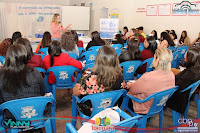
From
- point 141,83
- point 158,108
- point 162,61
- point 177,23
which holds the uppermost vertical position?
point 177,23

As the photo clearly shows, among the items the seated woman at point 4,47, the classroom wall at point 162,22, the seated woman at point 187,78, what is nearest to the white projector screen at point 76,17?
the classroom wall at point 162,22

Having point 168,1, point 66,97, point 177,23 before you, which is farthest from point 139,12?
point 66,97

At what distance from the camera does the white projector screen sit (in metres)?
10.0

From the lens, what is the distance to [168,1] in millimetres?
7277

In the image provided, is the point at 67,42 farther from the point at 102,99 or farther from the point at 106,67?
the point at 102,99

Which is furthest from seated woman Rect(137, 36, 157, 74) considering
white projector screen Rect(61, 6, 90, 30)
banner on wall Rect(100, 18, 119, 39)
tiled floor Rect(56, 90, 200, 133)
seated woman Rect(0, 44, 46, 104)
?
white projector screen Rect(61, 6, 90, 30)

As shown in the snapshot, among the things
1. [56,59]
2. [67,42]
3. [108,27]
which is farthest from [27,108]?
[108,27]

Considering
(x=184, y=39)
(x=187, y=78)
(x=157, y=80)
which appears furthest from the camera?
(x=184, y=39)

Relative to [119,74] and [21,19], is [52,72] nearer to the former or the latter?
[119,74]

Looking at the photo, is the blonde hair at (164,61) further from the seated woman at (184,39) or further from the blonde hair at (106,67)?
the seated woman at (184,39)

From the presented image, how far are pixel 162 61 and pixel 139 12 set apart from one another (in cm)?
707

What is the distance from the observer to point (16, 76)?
1.81 m

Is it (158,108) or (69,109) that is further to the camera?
(69,109)

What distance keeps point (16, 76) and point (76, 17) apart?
8.83 metres
